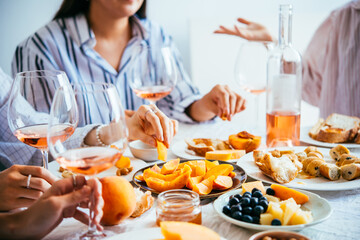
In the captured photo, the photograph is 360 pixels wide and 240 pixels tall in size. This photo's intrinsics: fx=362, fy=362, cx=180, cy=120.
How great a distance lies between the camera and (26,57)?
6.18ft

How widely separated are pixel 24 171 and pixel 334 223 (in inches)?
27.6

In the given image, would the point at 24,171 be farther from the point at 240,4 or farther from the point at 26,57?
the point at 240,4

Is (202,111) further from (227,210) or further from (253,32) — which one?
(227,210)

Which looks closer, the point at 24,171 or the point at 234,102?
the point at 24,171

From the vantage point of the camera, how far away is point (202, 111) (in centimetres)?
179

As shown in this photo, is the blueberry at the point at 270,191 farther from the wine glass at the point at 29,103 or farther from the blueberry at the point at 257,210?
the wine glass at the point at 29,103

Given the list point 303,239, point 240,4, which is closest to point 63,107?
point 303,239

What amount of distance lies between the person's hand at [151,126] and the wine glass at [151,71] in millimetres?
256

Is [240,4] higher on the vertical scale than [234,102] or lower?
higher

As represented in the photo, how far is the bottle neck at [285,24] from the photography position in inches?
49.9

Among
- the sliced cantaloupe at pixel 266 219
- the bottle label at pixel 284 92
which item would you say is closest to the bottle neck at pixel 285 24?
the bottle label at pixel 284 92

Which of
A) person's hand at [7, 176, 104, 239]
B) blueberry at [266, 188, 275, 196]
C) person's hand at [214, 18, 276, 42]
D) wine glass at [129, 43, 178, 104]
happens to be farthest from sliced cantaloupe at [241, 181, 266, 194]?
person's hand at [214, 18, 276, 42]

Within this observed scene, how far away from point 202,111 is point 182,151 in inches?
20.6

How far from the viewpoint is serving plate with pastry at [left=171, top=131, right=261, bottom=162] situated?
1197mm
